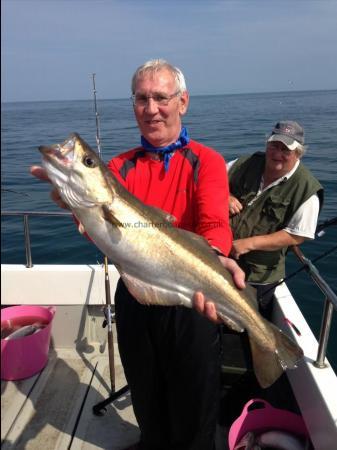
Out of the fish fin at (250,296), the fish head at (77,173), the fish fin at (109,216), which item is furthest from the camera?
the fish fin at (250,296)

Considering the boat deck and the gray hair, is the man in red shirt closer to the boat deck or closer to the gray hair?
the gray hair

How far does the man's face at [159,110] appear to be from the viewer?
9.54 feet

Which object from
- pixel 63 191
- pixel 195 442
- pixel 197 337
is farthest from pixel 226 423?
pixel 63 191

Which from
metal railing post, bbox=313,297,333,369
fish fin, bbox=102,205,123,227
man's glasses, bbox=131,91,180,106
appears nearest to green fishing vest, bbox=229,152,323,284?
metal railing post, bbox=313,297,333,369

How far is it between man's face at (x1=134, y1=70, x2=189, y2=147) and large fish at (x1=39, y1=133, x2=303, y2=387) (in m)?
0.71

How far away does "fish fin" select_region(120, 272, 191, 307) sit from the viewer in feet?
8.66

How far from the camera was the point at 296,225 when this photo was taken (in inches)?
171

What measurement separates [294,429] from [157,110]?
3.09 metres

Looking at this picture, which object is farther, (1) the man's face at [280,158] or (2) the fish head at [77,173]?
(1) the man's face at [280,158]

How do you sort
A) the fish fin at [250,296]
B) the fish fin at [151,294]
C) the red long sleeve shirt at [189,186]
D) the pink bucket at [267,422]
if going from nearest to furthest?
the fish fin at [151,294] < the fish fin at [250,296] < the red long sleeve shirt at [189,186] < the pink bucket at [267,422]

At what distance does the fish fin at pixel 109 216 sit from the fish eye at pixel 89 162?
270 millimetres

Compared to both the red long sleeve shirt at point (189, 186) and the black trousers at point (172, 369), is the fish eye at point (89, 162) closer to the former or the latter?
the red long sleeve shirt at point (189, 186)

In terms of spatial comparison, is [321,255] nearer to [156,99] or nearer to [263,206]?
[263,206]

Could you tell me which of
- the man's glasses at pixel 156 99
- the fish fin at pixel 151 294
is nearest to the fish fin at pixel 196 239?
the fish fin at pixel 151 294
